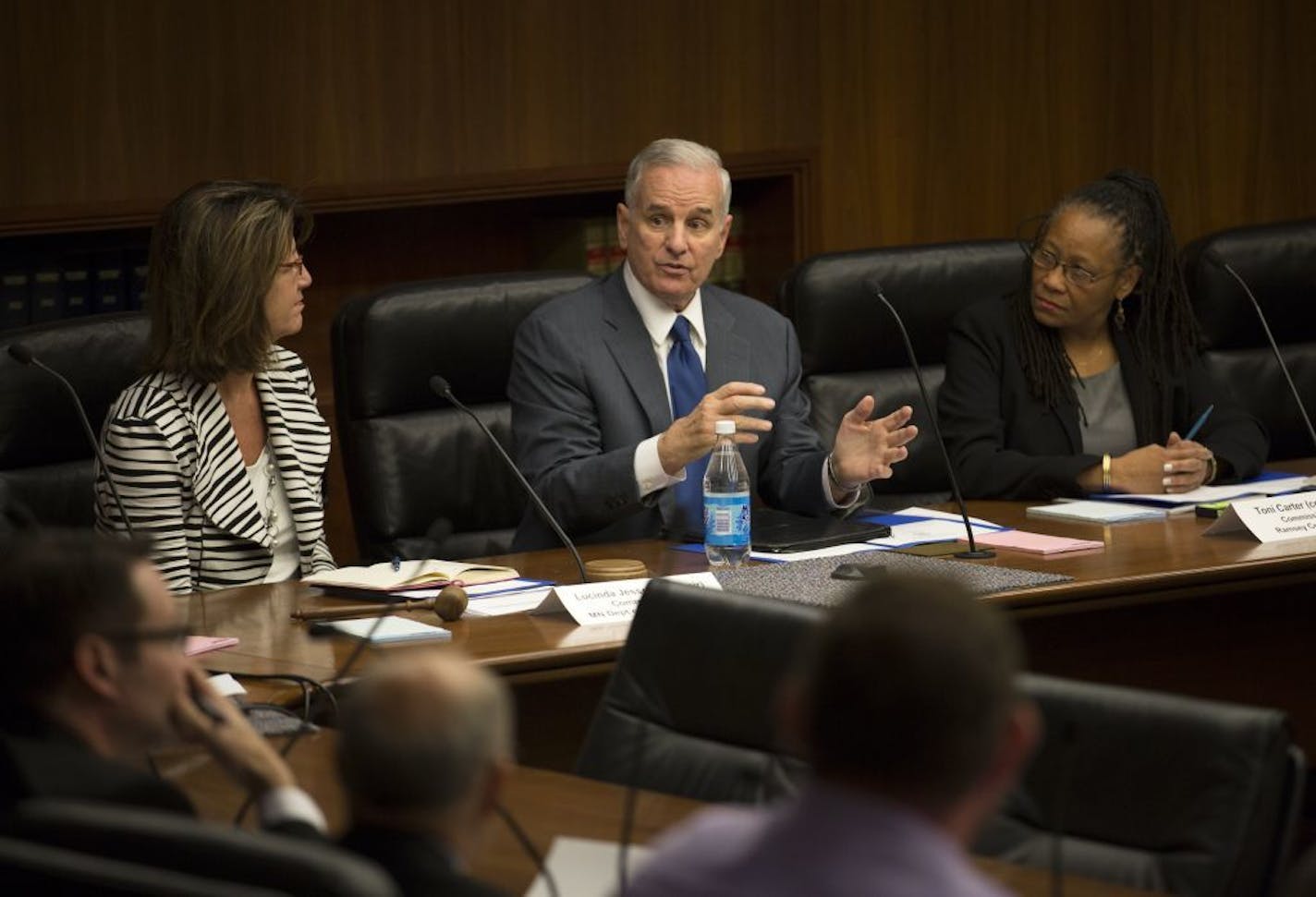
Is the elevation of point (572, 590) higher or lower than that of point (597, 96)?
lower

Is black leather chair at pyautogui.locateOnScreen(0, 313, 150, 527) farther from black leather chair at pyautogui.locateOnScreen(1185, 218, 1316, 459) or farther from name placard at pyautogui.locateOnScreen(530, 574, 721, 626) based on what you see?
black leather chair at pyautogui.locateOnScreen(1185, 218, 1316, 459)

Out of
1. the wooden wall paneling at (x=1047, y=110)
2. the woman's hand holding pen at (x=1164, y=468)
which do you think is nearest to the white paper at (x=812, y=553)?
the woman's hand holding pen at (x=1164, y=468)

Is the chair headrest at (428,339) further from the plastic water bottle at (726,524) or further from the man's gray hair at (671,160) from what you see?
the plastic water bottle at (726,524)

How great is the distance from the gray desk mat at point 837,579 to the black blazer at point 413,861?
148cm

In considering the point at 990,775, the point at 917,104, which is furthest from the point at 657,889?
the point at 917,104

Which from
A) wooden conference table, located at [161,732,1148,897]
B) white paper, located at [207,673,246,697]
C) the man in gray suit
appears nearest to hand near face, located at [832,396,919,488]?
the man in gray suit

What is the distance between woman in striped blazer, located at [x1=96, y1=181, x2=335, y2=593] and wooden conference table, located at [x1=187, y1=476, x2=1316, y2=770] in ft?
0.93

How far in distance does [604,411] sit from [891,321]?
0.83m

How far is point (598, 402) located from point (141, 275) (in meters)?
1.75

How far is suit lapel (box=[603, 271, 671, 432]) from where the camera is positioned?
12.1 feet

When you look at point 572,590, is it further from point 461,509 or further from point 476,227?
point 476,227

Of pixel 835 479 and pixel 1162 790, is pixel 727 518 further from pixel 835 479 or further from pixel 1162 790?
pixel 1162 790

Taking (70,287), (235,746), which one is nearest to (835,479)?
(235,746)

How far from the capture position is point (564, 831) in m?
1.98
